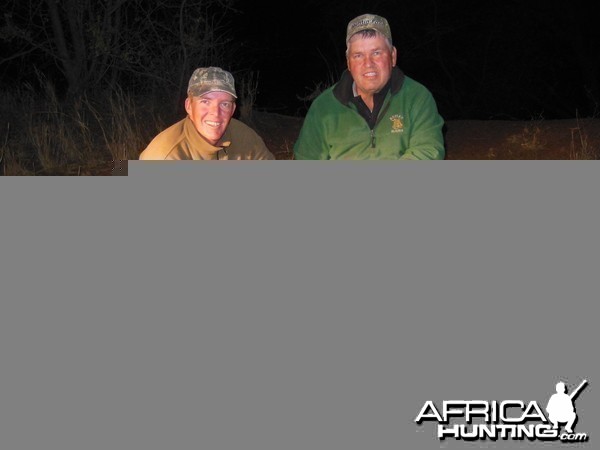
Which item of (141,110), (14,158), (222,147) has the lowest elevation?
(222,147)

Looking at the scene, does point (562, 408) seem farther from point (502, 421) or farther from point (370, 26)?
point (370, 26)

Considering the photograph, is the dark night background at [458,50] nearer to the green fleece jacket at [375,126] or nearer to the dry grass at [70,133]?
the dry grass at [70,133]

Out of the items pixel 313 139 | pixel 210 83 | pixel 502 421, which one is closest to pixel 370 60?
pixel 313 139

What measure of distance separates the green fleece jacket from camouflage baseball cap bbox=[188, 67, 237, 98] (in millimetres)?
648

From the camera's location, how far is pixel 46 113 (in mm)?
8469

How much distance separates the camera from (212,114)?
12.6 feet

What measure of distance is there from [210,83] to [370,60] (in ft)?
2.57

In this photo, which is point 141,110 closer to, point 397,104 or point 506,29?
point 397,104

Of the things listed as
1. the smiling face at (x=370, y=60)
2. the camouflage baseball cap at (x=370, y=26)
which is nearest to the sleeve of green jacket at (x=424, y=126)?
the smiling face at (x=370, y=60)

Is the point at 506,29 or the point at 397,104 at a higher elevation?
the point at 506,29

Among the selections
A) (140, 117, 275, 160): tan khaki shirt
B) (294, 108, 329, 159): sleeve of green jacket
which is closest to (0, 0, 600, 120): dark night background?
(294, 108, 329, 159): sleeve of green jacket

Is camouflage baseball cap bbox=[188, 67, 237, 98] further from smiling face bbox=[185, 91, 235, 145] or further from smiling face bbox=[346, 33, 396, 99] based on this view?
smiling face bbox=[346, 33, 396, 99]

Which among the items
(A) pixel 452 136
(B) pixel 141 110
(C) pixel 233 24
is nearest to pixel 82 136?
(B) pixel 141 110

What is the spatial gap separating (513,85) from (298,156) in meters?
15.2
